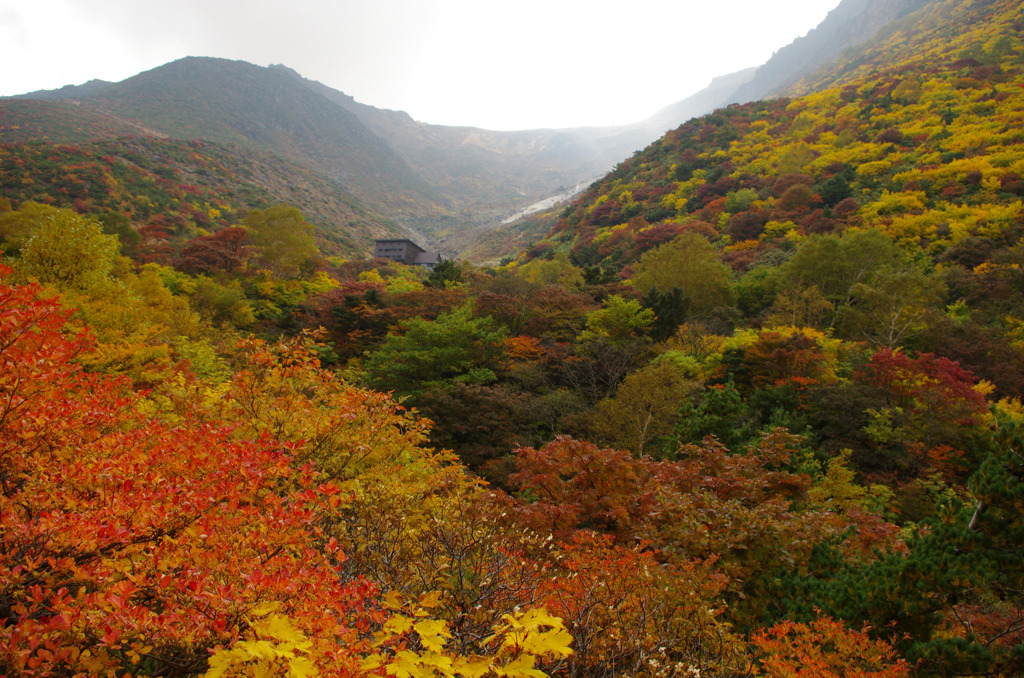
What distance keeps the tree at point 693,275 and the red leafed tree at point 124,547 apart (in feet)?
71.6

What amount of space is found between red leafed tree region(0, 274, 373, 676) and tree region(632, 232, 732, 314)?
21835 mm

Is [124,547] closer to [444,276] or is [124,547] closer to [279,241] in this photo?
[444,276]

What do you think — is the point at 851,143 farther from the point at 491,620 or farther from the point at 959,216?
the point at 491,620

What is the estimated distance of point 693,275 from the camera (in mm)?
23203

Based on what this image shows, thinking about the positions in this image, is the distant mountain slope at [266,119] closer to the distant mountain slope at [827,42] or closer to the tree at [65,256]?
the tree at [65,256]

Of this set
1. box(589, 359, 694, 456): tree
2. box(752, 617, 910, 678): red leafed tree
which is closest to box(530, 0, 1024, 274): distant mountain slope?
box(589, 359, 694, 456): tree

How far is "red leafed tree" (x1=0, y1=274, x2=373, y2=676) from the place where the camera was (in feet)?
8.26

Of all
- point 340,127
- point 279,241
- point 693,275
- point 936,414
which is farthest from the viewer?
point 340,127

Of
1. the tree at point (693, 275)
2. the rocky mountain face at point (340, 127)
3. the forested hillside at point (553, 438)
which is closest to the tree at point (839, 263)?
the forested hillside at point (553, 438)

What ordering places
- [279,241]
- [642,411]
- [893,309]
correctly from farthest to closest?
[279,241]
[893,309]
[642,411]

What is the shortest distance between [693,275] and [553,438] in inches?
528

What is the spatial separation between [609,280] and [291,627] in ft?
88.7

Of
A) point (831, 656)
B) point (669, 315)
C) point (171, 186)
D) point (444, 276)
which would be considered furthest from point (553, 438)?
point (171, 186)

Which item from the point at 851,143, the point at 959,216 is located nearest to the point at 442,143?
the point at 851,143
